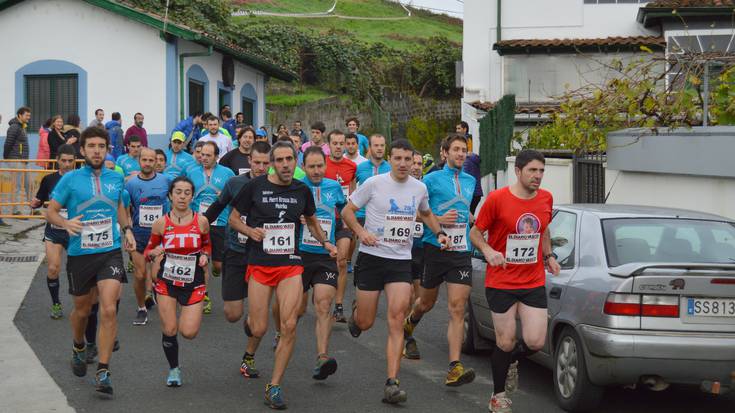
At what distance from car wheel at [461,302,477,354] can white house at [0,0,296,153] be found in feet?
59.1

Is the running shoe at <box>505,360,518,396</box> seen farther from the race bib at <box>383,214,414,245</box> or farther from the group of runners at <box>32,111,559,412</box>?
the race bib at <box>383,214,414,245</box>

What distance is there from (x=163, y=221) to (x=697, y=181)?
6.71m

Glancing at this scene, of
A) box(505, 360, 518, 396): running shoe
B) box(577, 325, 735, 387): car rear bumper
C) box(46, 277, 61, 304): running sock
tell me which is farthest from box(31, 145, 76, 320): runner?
box(577, 325, 735, 387): car rear bumper

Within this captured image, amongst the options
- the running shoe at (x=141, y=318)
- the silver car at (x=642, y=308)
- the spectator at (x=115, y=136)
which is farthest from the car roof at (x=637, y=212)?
the spectator at (x=115, y=136)

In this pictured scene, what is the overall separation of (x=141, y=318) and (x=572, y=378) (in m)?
5.43

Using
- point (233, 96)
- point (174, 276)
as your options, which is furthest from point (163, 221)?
point (233, 96)

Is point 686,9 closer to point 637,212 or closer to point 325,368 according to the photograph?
point 637,212

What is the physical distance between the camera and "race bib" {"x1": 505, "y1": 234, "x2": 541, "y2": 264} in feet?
25.9

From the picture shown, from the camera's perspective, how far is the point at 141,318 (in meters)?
11.6

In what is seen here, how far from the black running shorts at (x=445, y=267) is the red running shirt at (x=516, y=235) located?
1.17m

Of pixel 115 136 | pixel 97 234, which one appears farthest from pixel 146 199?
pixel 115 136

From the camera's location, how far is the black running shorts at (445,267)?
919 cm

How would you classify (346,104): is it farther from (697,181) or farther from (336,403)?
(336,403)

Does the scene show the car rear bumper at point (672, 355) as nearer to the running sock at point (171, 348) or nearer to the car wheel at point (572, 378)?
the car wheel at point (572, 378)
